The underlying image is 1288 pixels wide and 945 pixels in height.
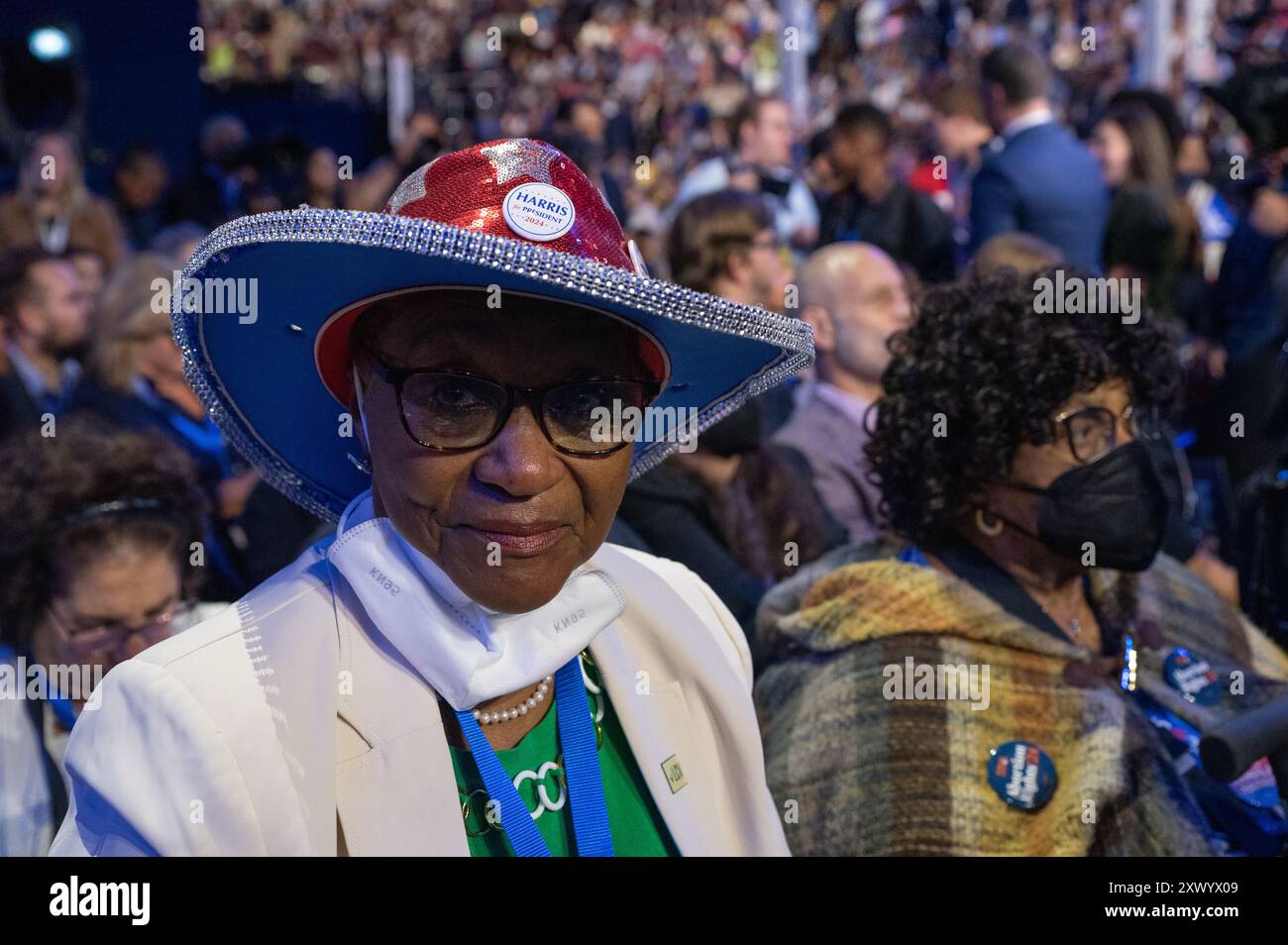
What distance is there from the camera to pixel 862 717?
2607mm

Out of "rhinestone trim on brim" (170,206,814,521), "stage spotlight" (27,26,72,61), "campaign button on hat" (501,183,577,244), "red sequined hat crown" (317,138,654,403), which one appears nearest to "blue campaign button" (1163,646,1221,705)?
"rhinestone trim on brim" (170,206,814,521)

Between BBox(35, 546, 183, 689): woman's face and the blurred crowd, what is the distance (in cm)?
6

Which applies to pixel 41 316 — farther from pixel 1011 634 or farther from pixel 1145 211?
pixel 1145 211

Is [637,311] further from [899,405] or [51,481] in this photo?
[51,481]

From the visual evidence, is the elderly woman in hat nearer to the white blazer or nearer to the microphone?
the white blazer

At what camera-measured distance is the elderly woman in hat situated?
1.50 meters

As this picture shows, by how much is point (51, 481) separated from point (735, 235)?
98.9 inches

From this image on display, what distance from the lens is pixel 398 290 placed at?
1642 mm

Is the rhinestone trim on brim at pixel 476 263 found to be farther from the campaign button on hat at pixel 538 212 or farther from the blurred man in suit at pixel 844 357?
the blurred man in suit at pixel 844 357

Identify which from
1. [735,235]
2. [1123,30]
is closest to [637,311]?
[735,235]

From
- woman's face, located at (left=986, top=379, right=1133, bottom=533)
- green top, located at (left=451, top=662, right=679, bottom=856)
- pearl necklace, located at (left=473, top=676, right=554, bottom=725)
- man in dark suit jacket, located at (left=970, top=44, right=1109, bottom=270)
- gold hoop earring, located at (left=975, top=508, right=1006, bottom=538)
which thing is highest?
man in dark suit jacket, located at (left=970, top=44, right=1109, bottom=270)

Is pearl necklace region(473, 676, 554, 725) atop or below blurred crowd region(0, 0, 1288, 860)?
below

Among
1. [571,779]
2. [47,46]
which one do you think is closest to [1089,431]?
[571,779]
